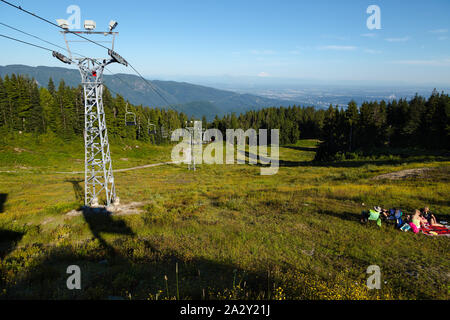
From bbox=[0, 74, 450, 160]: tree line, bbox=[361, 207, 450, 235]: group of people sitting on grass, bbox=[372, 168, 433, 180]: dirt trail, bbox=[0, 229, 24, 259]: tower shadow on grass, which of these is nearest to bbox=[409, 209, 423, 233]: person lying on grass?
bbox=[361, 207, 450, 235]: group of people sitting on grass

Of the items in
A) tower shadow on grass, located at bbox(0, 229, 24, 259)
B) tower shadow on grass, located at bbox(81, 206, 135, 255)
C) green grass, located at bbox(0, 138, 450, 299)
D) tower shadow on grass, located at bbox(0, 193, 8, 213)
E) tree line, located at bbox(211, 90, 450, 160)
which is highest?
tree line, located at bbox(211, 90, 450, 160)

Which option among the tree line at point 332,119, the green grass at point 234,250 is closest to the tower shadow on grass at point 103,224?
the green grass at point 234,250

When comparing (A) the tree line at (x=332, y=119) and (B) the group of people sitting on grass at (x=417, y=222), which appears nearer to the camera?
(B) the group of people sitting on grass at (x=417, y=222)

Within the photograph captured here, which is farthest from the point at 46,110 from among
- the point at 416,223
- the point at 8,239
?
the point at 416,223

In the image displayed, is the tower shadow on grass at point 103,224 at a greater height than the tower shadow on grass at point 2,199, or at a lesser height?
greater

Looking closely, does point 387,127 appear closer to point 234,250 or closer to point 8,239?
point 234,250

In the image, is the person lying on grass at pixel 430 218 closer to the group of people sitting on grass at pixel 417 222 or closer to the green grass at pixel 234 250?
the group of people sitting on grass at pixel 417 222

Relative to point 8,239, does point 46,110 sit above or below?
above

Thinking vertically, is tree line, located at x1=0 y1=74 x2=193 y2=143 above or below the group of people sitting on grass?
above

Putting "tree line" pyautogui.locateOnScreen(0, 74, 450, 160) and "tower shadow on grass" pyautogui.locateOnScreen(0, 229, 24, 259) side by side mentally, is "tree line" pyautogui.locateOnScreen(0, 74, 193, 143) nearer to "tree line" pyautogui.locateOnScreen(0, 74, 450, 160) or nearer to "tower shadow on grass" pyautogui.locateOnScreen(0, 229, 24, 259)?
"tree line" pyautogui.locateOnScreen(0, 74, 450, 160)

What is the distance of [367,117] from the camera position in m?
63.3
